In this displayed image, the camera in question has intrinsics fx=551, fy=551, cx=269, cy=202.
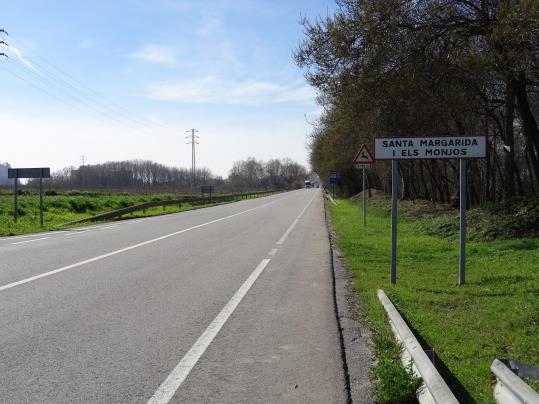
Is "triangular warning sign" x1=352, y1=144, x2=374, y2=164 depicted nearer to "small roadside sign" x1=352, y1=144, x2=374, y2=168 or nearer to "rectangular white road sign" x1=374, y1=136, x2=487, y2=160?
"small roadside sign" x1=352, y1=144, x2=374, y2=168

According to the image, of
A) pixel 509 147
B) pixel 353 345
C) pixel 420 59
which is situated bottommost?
pixel 353 345

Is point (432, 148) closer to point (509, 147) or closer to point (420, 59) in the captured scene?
point (420, 59)

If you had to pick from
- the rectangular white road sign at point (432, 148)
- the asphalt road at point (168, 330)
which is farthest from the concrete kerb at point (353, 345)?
the rectangular white road sign at point (432, 148)

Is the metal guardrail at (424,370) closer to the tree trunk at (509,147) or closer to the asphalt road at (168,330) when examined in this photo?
the asphalt road at (168,330)

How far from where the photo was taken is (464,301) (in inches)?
295

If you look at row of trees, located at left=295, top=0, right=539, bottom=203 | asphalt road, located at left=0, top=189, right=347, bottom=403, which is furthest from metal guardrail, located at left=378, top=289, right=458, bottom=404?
row of trees, located at left=295, top=0, right=539, bottom=203

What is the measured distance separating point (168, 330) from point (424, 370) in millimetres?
3033

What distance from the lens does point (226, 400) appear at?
4184 mm

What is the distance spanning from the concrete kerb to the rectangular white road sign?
2.30 metres

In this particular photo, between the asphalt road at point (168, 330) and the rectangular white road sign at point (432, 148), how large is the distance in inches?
94.8

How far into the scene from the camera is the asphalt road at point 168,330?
443cm

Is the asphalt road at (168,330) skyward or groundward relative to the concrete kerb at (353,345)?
skyward

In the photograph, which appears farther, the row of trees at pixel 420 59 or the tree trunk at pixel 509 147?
the tree trunk at pixel 509 147

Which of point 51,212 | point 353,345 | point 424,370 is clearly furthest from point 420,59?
point 51,212
